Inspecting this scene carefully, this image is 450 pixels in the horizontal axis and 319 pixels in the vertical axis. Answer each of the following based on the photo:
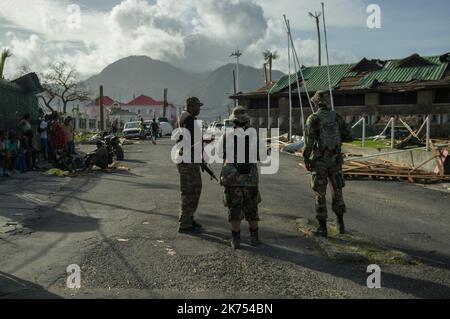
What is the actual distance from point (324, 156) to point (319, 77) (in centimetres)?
3691

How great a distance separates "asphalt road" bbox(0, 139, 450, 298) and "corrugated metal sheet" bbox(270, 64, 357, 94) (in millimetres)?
30002

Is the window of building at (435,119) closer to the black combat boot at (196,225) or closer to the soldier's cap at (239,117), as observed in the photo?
the black combat boot at (196,225)

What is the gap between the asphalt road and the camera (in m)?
4.75

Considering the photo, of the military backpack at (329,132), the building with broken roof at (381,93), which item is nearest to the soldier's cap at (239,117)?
the military backpack at (329,132)

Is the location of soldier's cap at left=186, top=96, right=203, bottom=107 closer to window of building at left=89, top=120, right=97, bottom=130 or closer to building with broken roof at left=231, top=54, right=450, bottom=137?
building with broken roof at left=231, top=54, right=450, bottom=137

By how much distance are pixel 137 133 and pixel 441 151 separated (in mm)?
26452

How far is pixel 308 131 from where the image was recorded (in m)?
7.00

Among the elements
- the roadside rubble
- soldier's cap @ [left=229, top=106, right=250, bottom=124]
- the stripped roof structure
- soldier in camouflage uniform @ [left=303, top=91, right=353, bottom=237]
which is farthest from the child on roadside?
the stripped roof structure

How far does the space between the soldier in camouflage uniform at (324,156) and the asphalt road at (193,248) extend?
2.10 ft

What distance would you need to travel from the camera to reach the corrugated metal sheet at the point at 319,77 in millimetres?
40500

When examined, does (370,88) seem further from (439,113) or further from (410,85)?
(439,113)

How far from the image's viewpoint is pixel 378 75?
125ft

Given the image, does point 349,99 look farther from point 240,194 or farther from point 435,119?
point 240,194
